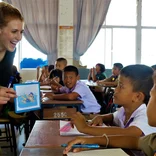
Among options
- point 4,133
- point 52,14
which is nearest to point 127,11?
point 52,14

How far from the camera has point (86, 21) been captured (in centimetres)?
763

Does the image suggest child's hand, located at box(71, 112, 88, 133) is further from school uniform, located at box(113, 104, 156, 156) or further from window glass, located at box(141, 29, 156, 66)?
window glass, located at box(141, 29, 156, 66)

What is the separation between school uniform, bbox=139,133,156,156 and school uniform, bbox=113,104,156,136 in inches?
7.6

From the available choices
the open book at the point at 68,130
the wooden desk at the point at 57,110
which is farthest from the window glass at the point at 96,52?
the open book at the point at 68,130

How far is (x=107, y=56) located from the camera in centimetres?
813

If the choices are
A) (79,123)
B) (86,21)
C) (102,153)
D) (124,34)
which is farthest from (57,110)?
(124,34)

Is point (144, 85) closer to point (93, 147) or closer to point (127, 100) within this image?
point (127, 100)

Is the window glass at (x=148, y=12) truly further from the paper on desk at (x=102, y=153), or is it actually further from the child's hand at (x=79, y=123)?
the paper on desk at (x=102, y=153)

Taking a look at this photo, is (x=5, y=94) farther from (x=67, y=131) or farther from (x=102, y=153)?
(x=102, y=153)

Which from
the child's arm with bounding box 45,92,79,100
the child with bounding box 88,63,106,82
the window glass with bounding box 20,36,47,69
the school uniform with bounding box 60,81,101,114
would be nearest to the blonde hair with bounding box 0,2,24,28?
the child's arm with bounding box 45,92,79,100

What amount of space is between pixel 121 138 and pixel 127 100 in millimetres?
468

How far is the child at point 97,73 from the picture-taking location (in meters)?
6.88

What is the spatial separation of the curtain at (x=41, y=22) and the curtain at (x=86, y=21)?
1.89ft

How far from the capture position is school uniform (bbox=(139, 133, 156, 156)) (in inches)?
46.0
